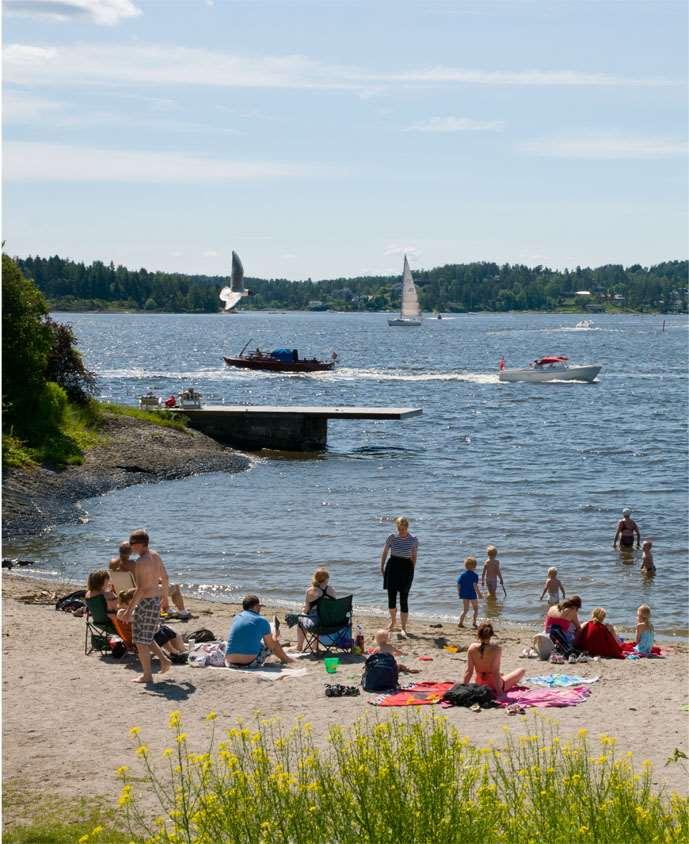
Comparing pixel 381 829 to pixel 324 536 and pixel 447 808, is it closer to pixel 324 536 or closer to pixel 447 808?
pixel 447 808

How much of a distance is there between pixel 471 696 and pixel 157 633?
3.63 m

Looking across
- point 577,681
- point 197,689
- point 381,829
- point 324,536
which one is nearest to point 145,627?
point 197,689

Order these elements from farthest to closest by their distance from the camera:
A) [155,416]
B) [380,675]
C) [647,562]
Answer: [155,416] < [647,562] < [380,675]

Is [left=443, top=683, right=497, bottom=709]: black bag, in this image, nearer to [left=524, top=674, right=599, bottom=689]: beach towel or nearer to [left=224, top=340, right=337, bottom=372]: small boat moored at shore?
[left=524, top=674, right=599, bottom=689]: beach towel

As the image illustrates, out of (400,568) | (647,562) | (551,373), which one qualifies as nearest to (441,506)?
(647,562)

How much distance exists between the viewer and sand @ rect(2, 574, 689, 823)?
1031 cm

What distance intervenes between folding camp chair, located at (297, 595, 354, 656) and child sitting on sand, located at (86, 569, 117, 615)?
87.2 inches

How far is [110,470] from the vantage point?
3212 centimetres

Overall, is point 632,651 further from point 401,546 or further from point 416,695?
point 416,695

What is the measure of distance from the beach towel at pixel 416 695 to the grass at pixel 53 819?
361cm

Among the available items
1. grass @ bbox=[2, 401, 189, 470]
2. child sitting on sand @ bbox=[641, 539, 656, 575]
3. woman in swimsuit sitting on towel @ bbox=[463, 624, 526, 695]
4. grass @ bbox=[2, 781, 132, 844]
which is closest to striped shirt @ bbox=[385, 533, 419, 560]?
woman in swimsuit sitting on towel @ bbox=[463, 624, 526, 695]

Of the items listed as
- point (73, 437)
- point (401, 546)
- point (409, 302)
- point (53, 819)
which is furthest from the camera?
point (409, 302)

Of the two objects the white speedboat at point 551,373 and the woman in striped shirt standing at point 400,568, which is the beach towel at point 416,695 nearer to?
the woman in striped shirt standing at point 400,568

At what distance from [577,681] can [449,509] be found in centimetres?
1662
